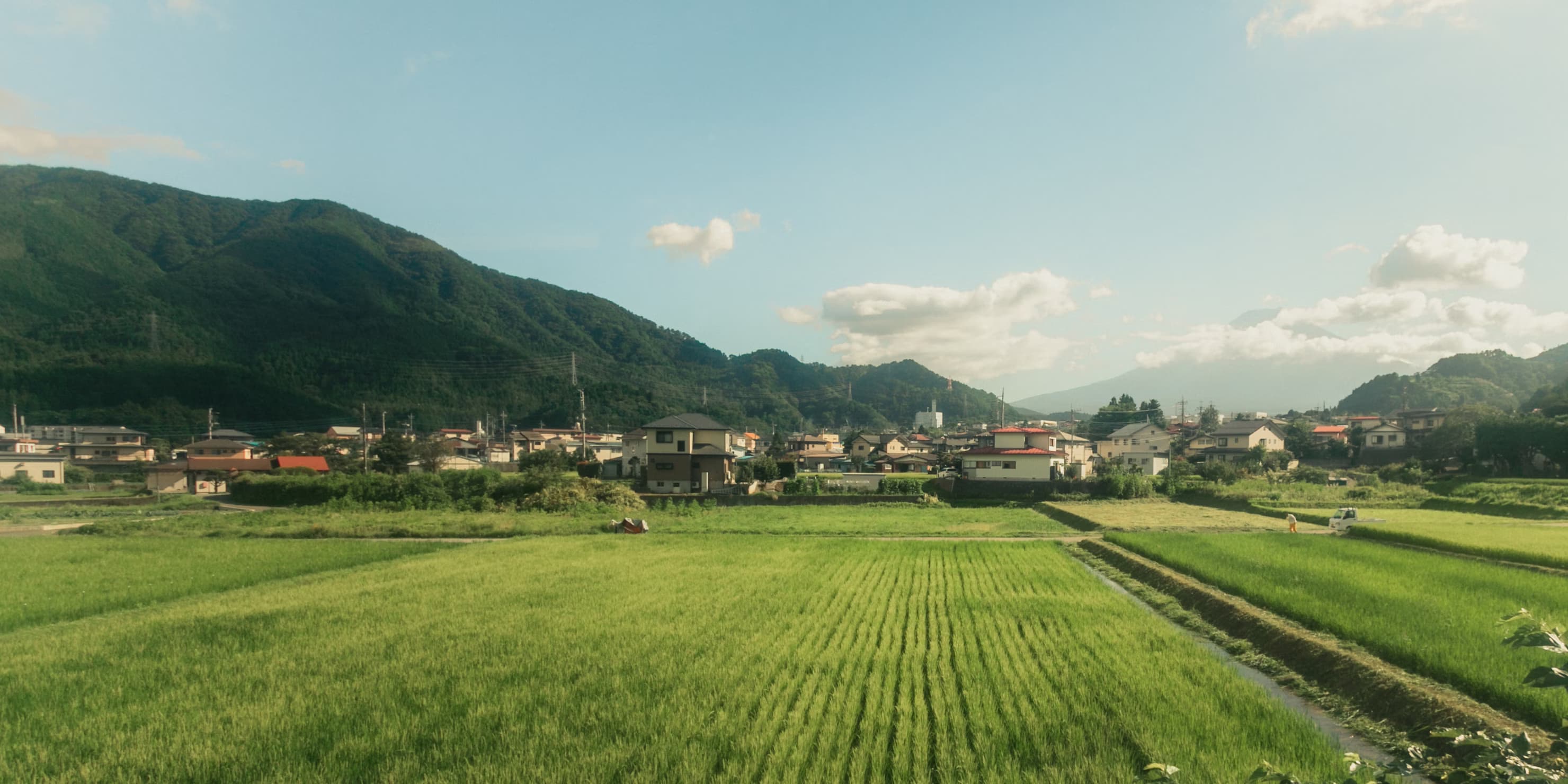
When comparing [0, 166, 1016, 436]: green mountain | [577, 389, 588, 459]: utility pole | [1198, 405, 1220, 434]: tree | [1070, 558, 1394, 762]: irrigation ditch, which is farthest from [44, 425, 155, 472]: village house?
[1198, 405, 1220, 434]: tree

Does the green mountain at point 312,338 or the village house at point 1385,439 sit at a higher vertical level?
the green mountain at point 312,338

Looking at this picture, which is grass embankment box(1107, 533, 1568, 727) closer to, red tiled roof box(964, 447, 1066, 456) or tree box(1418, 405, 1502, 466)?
red tiled roof box(964, 447, 1066, 456)

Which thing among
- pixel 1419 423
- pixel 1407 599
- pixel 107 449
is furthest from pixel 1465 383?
pixel 107 449

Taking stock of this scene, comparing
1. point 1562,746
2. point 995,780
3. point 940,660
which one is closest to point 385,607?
point 940,660

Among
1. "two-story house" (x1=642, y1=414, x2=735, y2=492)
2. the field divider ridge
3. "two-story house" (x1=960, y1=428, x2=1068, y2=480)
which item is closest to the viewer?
the field divider ridge

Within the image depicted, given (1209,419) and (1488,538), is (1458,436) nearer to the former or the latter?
(1488,538)

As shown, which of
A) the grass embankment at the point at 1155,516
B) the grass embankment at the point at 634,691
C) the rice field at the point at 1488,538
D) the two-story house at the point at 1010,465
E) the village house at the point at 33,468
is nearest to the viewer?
the grass embankment at the point at 634,691

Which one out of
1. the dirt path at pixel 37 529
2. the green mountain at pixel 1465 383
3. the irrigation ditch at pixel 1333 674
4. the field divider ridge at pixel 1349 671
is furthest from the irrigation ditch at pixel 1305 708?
the green mountain at pixel 1465 383

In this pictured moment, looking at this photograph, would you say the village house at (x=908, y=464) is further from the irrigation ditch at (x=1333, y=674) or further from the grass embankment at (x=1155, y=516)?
the irrigation ditch at (x=1333, y=674)
